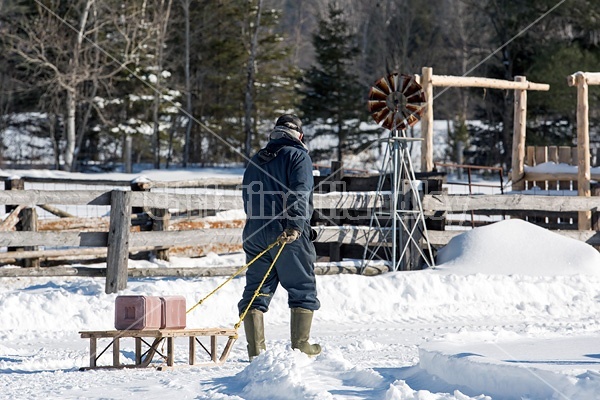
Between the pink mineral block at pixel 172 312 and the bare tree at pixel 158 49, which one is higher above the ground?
the bare tree at pixel 158 49

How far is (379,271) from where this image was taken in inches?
481

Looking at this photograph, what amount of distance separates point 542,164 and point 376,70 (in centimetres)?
3208

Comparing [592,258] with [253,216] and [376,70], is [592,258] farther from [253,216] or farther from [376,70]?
[376,70]

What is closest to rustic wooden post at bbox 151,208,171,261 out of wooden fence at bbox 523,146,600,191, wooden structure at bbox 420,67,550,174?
wooden structure at bbox 420,67,550,174

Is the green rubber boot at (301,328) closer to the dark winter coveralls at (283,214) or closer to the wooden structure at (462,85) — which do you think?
the dark winter coveralls at (283,214)

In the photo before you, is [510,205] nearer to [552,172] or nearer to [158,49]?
[552,172]

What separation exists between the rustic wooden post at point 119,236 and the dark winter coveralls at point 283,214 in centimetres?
336

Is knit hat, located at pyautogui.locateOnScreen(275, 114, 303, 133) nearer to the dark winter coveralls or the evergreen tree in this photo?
the dark winter coveralls

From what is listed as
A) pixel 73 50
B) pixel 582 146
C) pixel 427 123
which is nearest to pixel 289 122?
pixel 427 123

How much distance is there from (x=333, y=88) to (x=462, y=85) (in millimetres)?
28465

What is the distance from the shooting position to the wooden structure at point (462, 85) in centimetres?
1611

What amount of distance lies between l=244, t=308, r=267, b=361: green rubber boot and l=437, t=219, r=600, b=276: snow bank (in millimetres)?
4781

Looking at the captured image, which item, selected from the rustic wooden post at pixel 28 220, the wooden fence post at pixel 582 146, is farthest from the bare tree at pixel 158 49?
the rustic wooden post at pixel 28 220

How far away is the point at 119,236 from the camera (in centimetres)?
1077
